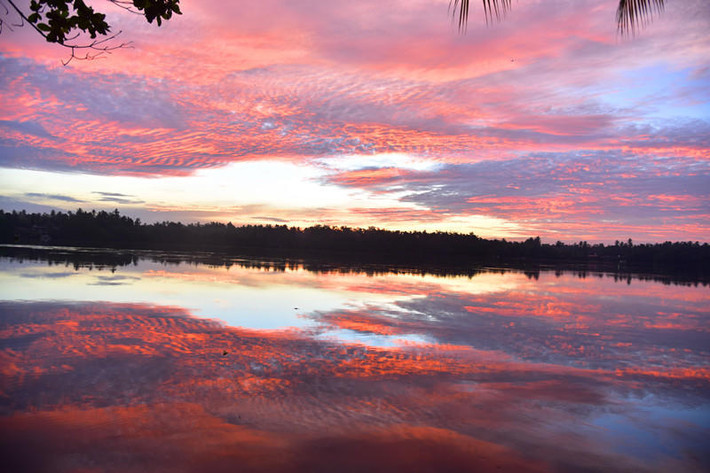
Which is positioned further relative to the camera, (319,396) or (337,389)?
(337,389)

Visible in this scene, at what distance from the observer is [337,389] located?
310 inches

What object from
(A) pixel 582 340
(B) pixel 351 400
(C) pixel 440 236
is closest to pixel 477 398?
(B) pixel 351 400

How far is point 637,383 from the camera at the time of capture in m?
9.05

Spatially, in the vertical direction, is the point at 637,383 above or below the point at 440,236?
below

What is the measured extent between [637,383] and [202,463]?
26.4 feet

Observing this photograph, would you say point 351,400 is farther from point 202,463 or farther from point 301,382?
point 202,463

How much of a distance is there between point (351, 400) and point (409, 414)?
98 centimetres

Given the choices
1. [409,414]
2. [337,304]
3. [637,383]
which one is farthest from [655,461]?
[337,304]

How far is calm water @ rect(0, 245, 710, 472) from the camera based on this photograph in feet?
18.3

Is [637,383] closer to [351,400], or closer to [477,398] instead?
[477,398]

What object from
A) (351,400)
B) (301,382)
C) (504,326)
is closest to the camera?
(351,400)

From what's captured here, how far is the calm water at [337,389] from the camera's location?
219 inches

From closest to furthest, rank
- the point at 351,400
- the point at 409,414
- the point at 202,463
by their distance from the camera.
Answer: the point at 202,463
the point at 409,414
the point at 351,400

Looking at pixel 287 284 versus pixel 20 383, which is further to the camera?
pixel 287 284
